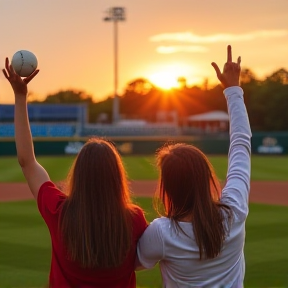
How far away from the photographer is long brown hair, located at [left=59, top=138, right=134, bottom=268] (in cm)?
271

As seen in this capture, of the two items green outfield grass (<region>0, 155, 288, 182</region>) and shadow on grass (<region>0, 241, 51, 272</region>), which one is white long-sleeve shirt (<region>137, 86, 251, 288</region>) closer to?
shadow on grass (<region>0, 241, 51, 272</region>)

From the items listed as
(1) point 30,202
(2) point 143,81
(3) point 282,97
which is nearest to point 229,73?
(1) point 30,202

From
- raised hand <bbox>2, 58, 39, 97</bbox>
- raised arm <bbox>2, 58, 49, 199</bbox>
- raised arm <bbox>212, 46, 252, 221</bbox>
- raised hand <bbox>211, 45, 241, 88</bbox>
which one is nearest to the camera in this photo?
raised arm <bbox>212, 46, 252, 221</bbox>

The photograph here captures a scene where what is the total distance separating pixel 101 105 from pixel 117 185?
101817 millimetres

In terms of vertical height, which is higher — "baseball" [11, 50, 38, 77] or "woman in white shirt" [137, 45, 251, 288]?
"baseball" [11, 50, 38, 77]

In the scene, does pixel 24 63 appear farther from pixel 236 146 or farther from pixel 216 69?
pixel 236 146

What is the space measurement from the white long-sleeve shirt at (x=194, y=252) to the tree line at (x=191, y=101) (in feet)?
223

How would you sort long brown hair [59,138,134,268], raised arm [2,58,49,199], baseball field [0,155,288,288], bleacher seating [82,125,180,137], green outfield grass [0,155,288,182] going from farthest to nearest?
bleacher seating [82,125,180,137], green outfield grass [0,155,288,182], baseball field [0,155,288,288], raised arm [2,58,49,199], long brown hair [59,138,134,268]

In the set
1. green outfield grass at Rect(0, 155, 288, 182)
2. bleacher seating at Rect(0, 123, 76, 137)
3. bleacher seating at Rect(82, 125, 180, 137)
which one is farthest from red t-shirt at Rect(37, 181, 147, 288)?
bleacher seating at Rect(0, 123, 76, 137)

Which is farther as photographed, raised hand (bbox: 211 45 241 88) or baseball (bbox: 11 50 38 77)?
baseball (bbox: 11 50 38 77)

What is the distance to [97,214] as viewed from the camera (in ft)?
8.93

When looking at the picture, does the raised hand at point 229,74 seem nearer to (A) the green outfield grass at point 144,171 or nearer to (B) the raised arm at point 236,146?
(B) the raised arm at point 236,146

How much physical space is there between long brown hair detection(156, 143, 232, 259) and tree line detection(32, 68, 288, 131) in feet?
224

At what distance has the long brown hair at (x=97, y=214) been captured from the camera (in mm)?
2715
